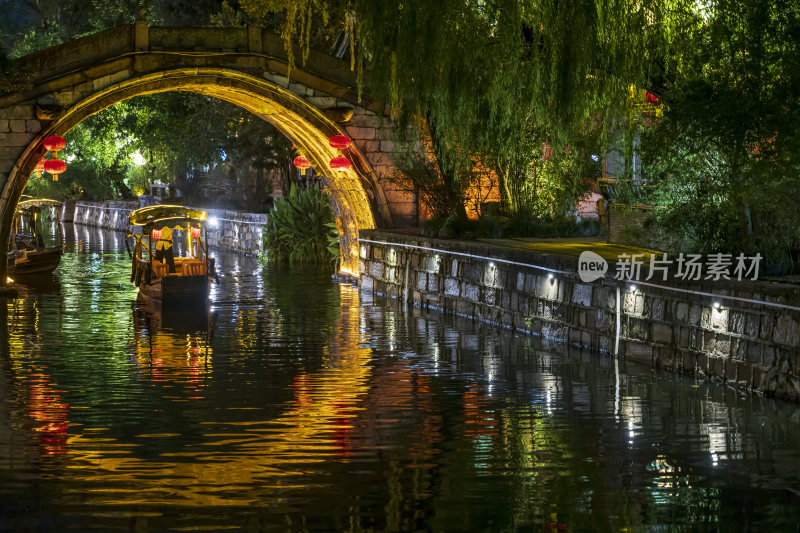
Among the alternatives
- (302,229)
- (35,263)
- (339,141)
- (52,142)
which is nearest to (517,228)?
(339,141)

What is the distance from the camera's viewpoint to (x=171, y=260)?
23062 mm

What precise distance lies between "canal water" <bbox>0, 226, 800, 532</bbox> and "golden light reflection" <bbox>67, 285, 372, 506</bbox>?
1.2 inches

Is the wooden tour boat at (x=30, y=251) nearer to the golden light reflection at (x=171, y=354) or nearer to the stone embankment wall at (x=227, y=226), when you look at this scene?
the stone embankment wall at (x=227, y=226)

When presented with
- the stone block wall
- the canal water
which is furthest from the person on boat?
the stone block wall

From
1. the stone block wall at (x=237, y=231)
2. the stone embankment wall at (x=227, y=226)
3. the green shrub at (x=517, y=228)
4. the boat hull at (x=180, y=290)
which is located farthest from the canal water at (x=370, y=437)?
the stone embankment wall at (x=227, y=226)

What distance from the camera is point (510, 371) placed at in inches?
559

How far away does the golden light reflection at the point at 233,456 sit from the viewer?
8562 mm

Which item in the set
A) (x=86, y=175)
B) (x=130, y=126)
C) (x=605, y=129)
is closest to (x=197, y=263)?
(x=605, y=129)

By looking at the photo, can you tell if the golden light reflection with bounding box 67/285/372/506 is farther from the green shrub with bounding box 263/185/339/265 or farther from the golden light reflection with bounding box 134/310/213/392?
the green shrub with bounding box 263/185/339/265

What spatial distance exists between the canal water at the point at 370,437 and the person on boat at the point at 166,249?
5.13 metres

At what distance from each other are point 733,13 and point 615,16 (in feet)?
5.85

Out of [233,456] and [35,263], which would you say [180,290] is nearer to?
[35,263]

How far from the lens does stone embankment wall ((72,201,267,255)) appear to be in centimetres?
3540

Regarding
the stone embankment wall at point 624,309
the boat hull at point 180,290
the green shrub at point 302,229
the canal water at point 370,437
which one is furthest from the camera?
the green shrub at point 302,229
